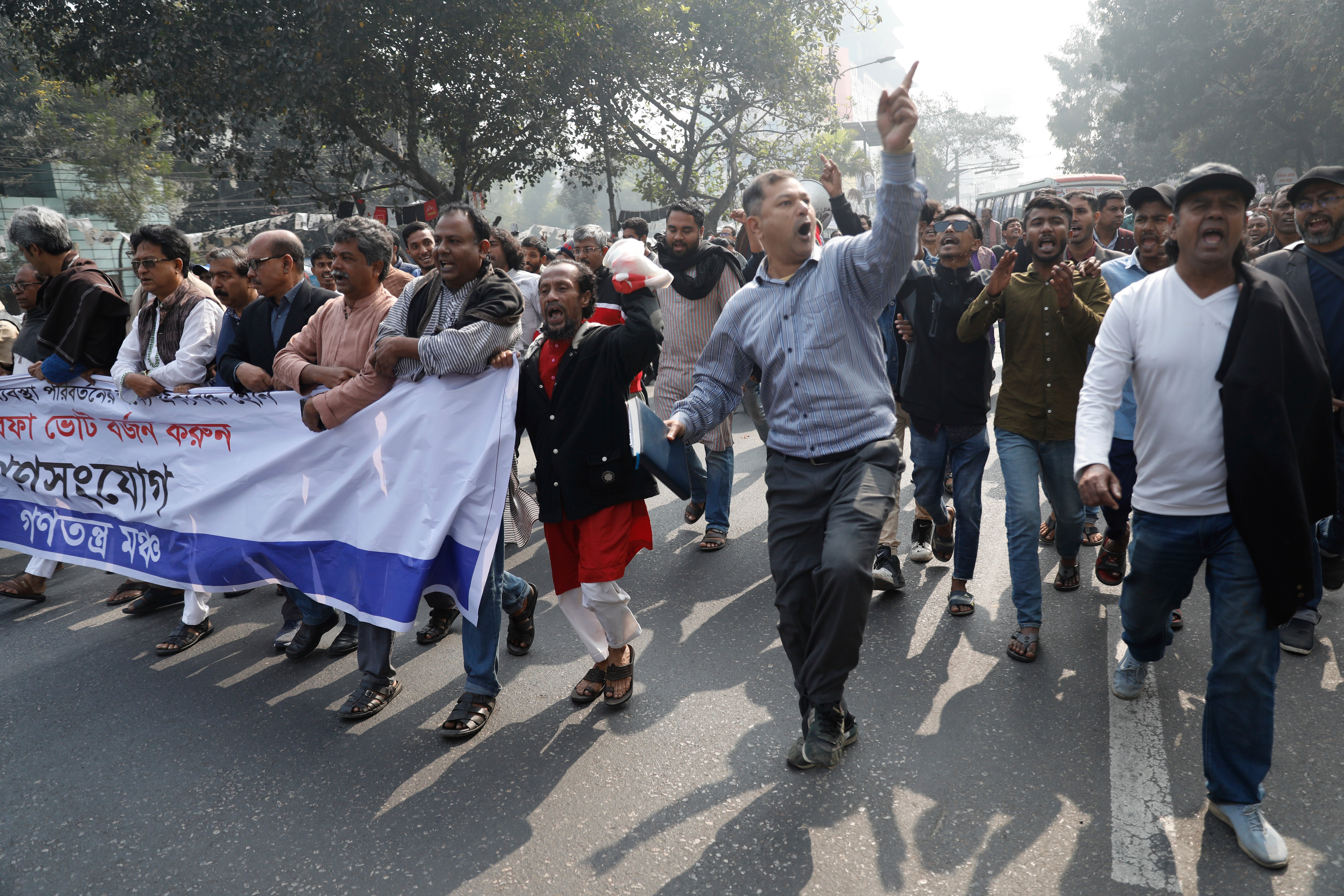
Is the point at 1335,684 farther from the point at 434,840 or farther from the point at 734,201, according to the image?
the point at 734,201

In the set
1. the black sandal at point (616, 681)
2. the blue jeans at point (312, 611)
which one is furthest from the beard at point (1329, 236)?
the blue jeans at point (312, 611)

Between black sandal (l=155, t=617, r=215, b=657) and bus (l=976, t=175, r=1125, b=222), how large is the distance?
20.8 m

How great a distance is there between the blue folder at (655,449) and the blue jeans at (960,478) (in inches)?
62.5

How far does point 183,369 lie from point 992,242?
78.9 feet

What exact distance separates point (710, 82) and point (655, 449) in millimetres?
21262

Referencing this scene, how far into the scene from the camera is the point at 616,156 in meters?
23.6

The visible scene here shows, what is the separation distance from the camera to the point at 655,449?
3711 mm

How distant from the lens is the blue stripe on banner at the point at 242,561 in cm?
390

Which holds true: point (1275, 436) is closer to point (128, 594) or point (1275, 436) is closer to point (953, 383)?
point (953, 383)

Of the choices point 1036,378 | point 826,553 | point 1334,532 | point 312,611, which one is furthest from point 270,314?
point 1334,532

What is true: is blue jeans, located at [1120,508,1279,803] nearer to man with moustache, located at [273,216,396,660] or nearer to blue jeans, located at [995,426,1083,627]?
blue jeans, located at [995,426,1083,627]

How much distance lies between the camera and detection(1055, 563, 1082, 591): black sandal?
16.1 feet

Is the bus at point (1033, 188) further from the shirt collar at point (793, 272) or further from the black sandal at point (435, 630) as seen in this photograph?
the shirt collar at point (793, 272)

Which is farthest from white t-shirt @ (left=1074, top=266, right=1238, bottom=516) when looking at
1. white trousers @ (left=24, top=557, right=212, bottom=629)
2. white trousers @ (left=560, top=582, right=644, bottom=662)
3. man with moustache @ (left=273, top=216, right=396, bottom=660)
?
white trousers @ (left=24, top=557, right=212, bottom=629)
